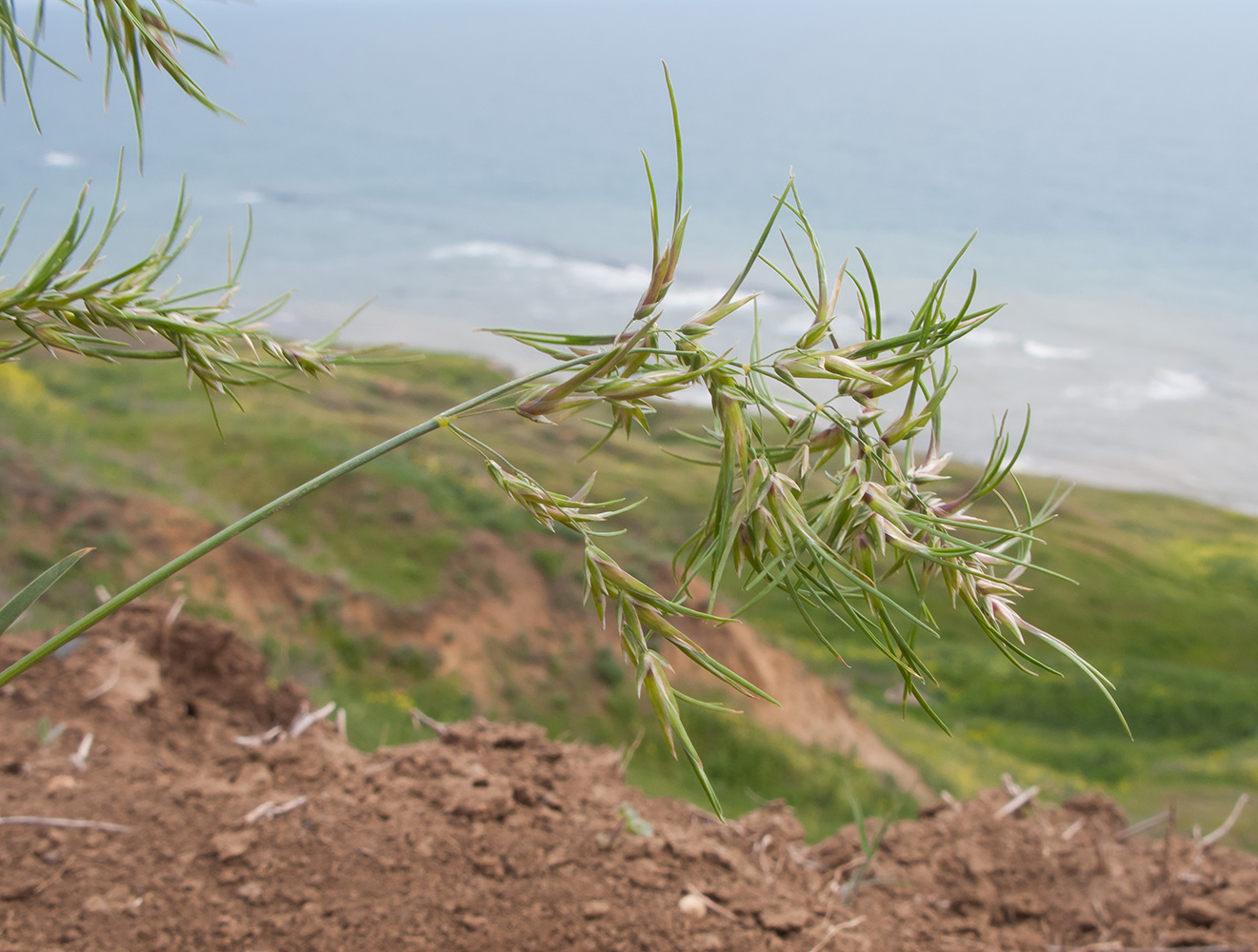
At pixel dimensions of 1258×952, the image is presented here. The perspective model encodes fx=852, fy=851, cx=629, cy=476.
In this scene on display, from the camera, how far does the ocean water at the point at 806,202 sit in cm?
6038

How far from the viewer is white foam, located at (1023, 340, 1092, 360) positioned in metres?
63.8

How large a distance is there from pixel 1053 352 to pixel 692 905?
6925 cm

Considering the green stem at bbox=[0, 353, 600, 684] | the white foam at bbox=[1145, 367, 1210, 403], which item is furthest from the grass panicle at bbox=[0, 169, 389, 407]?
the white foam at bbox=[1145, 367, 1210, 403]

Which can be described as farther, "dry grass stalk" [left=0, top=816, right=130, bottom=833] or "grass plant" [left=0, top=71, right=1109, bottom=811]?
"dry grass stalk" [left=0, top=816, right=130, bottom=833]

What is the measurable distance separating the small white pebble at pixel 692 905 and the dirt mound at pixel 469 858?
0.02m

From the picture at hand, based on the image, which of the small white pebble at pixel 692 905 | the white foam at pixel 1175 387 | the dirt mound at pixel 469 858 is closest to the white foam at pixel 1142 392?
the white foam at pixel 1175 387

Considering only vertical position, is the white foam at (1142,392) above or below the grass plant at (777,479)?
above

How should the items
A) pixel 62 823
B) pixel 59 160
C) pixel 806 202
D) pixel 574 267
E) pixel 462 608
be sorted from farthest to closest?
pixel 59 160, pixel 574 267, pixel 806 202, pixel 462 608, pixel 62 823

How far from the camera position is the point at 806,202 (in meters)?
49.3

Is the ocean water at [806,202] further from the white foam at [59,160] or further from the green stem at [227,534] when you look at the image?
the green stem at [227,534]

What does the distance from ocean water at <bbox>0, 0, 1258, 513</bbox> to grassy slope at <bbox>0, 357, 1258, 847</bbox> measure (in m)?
7.76

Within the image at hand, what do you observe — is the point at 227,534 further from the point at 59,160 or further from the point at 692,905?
the point at 59,160

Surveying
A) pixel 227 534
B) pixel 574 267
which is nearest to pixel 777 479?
pixel 227 534

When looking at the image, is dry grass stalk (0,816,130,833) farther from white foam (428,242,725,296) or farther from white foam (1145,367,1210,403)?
white foam (1145,367,1210,403)
